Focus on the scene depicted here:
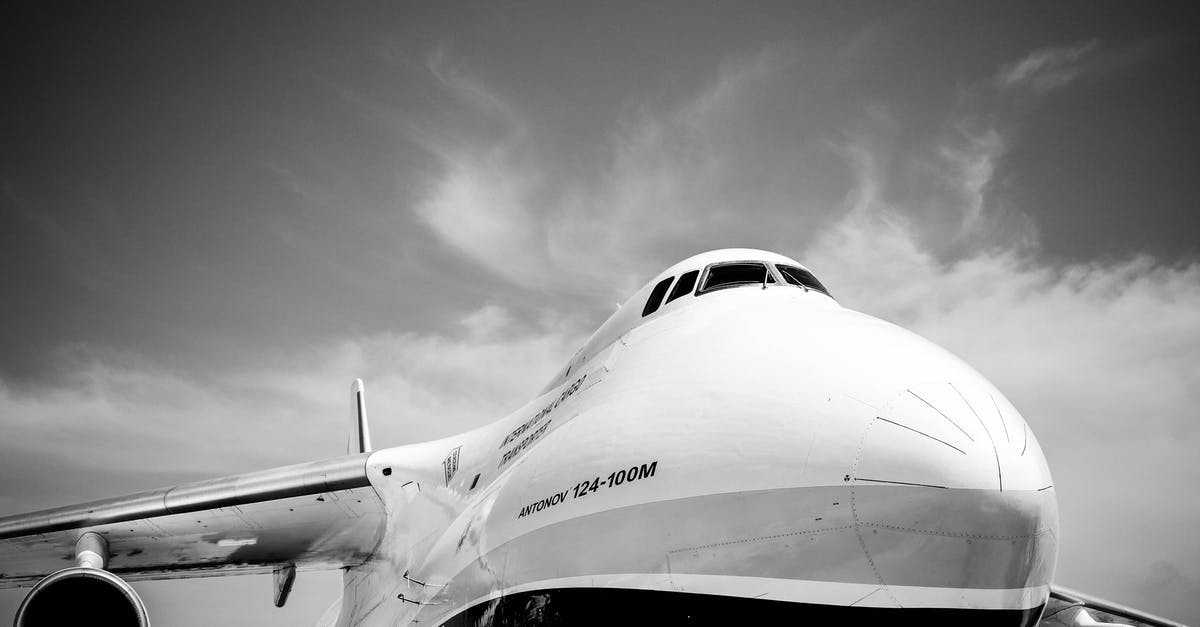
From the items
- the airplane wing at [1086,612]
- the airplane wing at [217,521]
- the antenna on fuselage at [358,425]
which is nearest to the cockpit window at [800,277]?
the airplane wing at [217,521]

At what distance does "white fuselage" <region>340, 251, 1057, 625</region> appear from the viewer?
2.46 m

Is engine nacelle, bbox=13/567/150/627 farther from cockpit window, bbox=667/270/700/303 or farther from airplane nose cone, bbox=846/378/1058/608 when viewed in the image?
airplane nose cone, bbox=846/378/1058/608

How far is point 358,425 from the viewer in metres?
16.6

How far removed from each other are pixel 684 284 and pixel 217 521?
22.9 ft

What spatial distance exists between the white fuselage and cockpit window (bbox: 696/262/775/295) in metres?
0.63

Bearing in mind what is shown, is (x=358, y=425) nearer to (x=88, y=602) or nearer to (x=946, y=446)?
(x=88, y=602)

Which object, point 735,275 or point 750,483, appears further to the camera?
point 735,275

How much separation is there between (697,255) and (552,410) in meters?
1.65

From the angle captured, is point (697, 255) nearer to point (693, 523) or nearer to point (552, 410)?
point (552, 410)

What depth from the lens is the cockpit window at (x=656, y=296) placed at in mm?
5121

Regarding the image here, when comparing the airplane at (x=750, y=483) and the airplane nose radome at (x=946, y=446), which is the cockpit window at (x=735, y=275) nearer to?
the airplane at (x=750, y=483)

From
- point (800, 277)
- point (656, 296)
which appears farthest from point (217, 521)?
point (800, 277)

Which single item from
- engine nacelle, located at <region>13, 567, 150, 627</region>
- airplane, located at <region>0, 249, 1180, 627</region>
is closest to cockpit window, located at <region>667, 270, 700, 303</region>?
airplane, located at <region>0, 249, 1180, 627</region>

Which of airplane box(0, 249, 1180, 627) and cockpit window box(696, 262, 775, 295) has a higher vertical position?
cockpit window box(696, 262, 775, 295)
